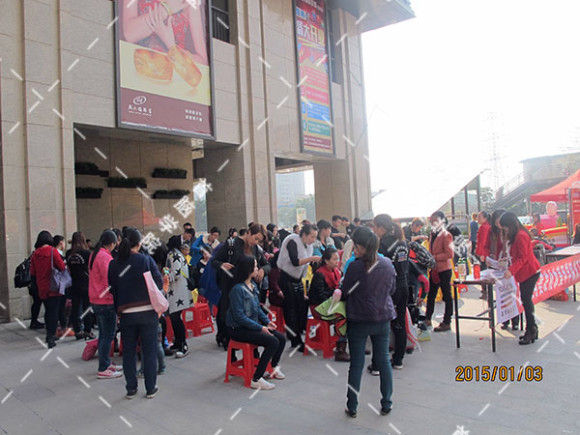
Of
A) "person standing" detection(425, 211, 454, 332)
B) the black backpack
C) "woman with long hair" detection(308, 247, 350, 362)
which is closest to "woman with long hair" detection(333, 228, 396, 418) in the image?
"woman with long hair" detection(308, 247, 350, 362)

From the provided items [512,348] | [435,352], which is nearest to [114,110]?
[435,352]

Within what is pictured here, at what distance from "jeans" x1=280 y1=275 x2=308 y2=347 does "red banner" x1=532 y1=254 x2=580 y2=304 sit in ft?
12.5

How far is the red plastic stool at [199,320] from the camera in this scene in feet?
24.1

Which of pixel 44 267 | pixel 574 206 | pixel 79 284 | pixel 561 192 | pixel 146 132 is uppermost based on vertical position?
pixel 146 132

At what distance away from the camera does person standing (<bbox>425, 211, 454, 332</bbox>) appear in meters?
6.95

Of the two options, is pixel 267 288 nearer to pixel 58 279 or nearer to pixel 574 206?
pixel 58 279

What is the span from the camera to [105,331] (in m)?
5.51

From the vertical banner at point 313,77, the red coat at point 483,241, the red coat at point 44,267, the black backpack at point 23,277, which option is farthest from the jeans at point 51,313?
the vertical banner at point 313,77

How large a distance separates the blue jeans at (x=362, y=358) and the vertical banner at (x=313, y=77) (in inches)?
492

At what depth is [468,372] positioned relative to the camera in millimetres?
4988

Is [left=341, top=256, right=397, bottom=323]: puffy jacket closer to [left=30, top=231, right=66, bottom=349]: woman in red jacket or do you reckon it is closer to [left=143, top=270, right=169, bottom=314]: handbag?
[left=143, top=270, right=169, bottom=314]: handbag

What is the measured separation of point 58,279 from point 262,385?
388cm

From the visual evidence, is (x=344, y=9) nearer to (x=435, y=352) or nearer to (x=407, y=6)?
(x=407, y=6)
